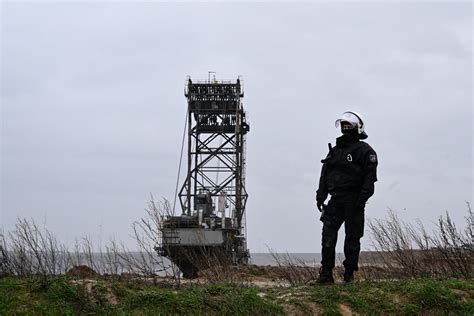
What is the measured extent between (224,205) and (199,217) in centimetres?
252

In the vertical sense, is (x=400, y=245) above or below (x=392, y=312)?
above

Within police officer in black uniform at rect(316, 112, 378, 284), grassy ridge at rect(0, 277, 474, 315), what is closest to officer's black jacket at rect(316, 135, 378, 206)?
police officer in black uniform at rect(316, 112, 378, 284)

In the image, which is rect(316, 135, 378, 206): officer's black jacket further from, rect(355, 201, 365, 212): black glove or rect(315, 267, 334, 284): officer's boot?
rect(315, 267, 334, 284): officer's boot

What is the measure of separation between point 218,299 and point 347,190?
236cm

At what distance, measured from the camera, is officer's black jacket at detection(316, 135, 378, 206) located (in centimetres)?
755

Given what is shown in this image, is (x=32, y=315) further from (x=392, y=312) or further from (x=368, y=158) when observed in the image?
(x=368, y=158)

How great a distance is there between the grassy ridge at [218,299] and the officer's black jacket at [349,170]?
1.32m

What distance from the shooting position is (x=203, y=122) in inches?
1265

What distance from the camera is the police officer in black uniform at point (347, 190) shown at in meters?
7.63

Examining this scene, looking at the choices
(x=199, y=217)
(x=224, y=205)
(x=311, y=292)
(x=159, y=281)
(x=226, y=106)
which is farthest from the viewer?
(x=226, y=106)

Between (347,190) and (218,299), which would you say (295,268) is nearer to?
(347,190)

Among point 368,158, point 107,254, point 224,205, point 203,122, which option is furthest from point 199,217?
point 368,158

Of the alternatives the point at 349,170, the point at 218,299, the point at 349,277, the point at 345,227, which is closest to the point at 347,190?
the point at 349,170

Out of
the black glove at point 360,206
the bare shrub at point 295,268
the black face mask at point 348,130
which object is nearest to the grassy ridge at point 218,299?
the black glove at point 360,206
